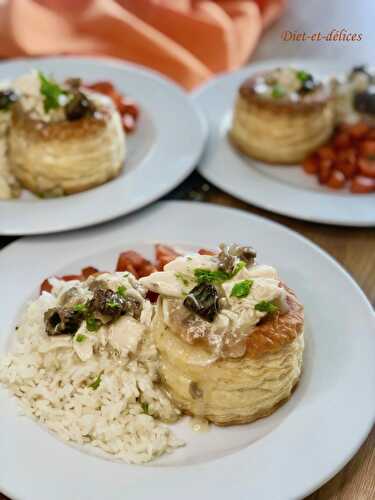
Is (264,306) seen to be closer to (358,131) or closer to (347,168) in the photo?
(347,168)

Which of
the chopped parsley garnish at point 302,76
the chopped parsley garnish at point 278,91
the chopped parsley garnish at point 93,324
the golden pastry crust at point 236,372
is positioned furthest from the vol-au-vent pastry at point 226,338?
the chopped parsley garnish at point 302,76

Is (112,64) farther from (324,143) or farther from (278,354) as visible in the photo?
(278,354)

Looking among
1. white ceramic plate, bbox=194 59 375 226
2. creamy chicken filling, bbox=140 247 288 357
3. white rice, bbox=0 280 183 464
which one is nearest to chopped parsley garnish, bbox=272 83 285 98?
white ceramic plate, bbox=194 59 375 226

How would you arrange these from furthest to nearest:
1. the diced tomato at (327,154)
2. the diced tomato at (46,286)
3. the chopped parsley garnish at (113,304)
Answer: the diced tomato at (327,154) < the diced tomato at (46,286) < the chopped parsley garnish at (113,304)

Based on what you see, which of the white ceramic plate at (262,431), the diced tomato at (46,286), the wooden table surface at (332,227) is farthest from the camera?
the diced tomato at (46,286)

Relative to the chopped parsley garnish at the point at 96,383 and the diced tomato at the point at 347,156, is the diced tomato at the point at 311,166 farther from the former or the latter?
the chopped parsley garnish at the point at 96,383

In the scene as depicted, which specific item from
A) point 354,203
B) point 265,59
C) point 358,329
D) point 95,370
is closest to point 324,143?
point 354,203
